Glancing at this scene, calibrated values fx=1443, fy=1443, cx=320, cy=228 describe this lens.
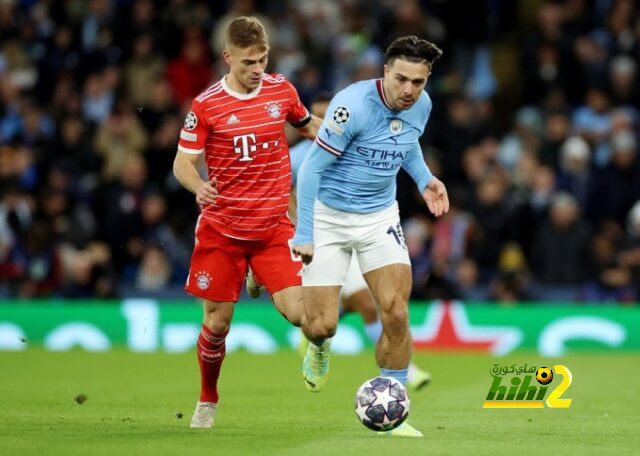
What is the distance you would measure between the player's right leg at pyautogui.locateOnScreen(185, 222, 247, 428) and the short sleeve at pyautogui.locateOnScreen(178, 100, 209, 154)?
2.06 ft

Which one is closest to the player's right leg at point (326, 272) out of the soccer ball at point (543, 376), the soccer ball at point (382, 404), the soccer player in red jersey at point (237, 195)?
the soccer player in red jersey at point (237, 195)

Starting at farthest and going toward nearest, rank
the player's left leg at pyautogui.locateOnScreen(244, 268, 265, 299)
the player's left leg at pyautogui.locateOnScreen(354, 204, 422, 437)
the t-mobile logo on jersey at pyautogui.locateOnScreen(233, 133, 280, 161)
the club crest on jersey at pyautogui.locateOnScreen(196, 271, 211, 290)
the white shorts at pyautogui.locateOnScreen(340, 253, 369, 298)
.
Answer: the white shorts at pyautogui.locateOnScreen(340, 253, 369, 298)
the player's left leg at pyautogui.locateOnScreen(244, 268, 265, 299)
the club crest on jersey at pyautogui.locateOnScreen(196, 271, 211, 290)
the t-mobile logo on jersey at pyautogui.locateOnScreen(233, 133, 280, 161)
the player's left leg at pyautogui.locateOnScreen(354, 204, 422, 437)

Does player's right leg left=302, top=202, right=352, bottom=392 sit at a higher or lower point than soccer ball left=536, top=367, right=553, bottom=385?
higher

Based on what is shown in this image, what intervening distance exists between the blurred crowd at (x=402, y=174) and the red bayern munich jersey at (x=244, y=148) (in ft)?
23.5

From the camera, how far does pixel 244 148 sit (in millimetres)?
9961

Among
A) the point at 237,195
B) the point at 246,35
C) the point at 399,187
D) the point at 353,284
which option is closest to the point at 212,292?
the point at 237,195

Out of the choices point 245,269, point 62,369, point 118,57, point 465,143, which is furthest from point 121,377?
point 118,57

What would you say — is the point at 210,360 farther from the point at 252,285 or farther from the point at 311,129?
the point at 311,129

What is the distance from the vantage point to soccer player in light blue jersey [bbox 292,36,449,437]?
949 cm

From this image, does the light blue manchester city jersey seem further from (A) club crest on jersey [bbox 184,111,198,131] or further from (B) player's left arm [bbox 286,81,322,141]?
(A) club crest on jersey [bbox 184,111,198,131]

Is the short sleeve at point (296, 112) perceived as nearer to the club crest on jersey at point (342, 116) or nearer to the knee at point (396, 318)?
the club crest on jersey at point (342, 116)

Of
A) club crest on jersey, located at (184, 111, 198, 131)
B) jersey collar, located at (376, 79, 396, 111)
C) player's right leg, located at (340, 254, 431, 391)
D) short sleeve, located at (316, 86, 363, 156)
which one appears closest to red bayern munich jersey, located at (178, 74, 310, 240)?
club crest on jersey, located at (184, 111, 198, 131)

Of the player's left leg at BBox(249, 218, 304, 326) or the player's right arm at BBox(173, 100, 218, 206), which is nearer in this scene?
the player's right arm at BBox(173, 100, 218, 206)

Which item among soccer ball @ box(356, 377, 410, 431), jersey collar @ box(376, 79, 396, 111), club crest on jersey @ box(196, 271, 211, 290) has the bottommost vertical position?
soccer ball @ box(356, 377, 410, 431)
